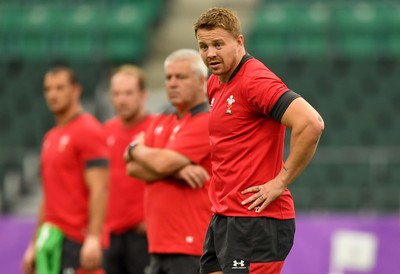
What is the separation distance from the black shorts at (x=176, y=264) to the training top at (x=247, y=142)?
0.95m

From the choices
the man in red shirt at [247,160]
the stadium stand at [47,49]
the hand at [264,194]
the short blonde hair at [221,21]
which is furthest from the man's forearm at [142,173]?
the stadium stand at [47,49]

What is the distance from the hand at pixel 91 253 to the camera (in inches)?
269

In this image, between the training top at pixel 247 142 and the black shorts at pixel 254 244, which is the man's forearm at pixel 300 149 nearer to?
the training top at pixel 247 142

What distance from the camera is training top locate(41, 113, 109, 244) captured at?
706 centimetres

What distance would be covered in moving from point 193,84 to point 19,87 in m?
8.03

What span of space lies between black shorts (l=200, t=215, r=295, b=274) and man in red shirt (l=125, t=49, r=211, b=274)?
949 millimetres

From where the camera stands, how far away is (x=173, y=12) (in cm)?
1680

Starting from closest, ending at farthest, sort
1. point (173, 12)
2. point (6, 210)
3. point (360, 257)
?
point (360, 257), point (6, 210), point (173, 12)

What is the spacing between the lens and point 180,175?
5.72m

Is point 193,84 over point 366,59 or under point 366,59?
under

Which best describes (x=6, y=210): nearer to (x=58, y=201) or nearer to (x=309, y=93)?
(x=309, y=93)

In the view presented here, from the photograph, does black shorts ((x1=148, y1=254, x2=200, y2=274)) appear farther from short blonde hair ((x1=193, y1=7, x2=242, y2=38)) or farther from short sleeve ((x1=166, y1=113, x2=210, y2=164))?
short blonde hair ((x1=193, y1=7, x2=242, y2=38))

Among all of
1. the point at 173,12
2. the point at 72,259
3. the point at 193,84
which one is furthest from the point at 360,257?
the point at 173,12

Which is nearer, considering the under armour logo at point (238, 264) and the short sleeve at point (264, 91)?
the short sleeve at point (264, 91)
